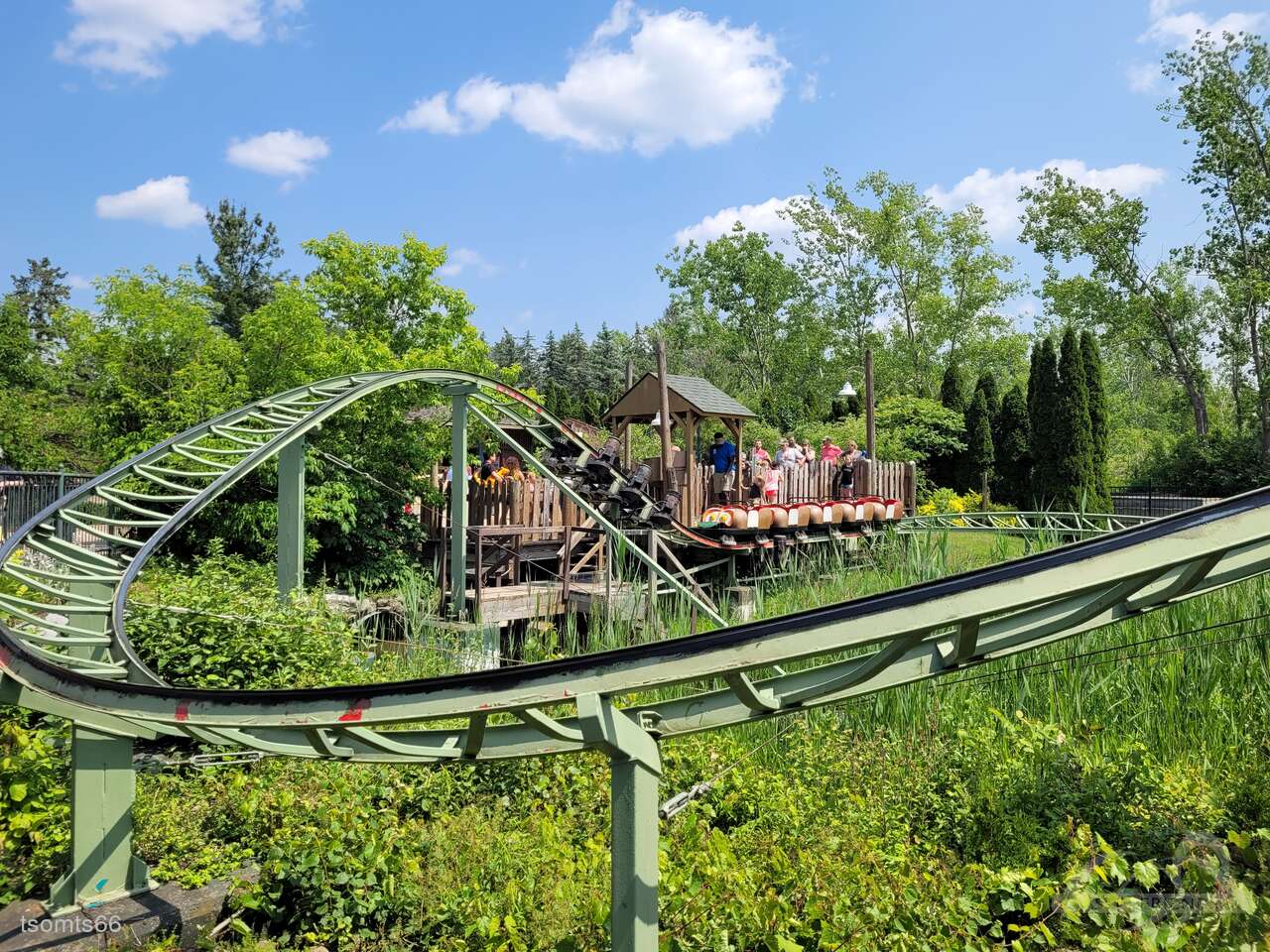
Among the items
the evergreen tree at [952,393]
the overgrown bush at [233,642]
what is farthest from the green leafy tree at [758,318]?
the overgrown bush at [233,642]

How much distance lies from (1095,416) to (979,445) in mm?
3514

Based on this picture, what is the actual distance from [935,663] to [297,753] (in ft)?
7.22

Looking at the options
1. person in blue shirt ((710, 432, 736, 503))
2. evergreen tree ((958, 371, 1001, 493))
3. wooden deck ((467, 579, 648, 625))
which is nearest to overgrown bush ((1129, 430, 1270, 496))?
evergreen tree ((958, 371, 1001, 493))

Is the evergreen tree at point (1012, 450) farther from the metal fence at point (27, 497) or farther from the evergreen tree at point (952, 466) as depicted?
the metal fence at point (27, 497)

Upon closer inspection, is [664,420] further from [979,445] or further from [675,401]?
[979,445]

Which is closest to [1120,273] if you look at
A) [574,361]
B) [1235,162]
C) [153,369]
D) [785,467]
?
[1235,162]

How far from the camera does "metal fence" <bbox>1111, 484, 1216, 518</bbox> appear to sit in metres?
22.7

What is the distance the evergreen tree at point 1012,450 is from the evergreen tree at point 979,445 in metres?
0.35

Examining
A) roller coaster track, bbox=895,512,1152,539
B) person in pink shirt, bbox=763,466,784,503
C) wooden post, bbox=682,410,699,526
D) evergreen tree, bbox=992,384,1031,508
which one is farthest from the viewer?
evergreen tree, bbox=992,384,1031,508

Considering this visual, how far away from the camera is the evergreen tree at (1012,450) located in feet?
88.3

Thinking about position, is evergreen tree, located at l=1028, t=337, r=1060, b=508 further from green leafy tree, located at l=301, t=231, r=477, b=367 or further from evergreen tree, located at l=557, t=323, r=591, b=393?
evergreen tree, located at l=557, t=323, r=591, b=393

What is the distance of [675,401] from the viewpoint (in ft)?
48.3

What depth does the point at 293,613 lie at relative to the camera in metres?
6.99

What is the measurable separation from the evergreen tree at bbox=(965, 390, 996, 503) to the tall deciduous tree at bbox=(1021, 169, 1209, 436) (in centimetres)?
562
